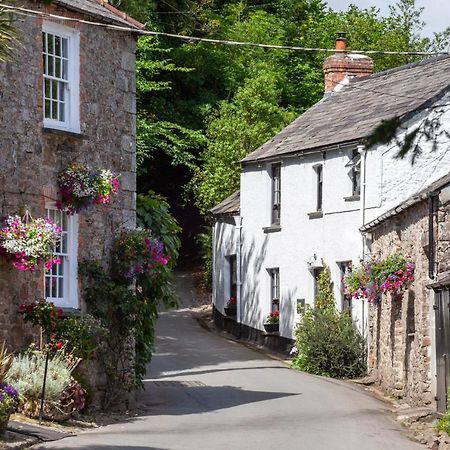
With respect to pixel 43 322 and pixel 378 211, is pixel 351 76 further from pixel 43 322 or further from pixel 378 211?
pixel 43 322

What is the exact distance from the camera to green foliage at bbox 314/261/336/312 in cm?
3238

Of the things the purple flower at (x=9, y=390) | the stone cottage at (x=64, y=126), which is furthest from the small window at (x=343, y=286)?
the purple flower at (x=9, y=390)

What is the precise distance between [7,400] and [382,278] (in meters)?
10.7

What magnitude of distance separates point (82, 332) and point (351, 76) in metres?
20.2

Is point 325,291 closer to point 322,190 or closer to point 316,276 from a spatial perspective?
point 316,276

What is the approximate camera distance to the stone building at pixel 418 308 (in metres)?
23.1

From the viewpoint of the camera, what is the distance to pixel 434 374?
23.6m

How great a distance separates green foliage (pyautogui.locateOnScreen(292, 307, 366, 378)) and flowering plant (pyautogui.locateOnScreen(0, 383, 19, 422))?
12.7 m

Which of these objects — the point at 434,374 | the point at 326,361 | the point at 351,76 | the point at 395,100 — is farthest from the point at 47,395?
the point at 351,76

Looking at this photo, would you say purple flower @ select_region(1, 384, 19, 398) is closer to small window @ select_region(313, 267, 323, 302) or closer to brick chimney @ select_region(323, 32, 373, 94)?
small window @ select_region(313, 267, 323, 302)

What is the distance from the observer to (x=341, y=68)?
128 feet

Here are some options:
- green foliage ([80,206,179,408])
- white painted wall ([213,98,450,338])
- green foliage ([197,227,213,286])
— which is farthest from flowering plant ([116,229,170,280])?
green foliage ([197,227,213,286])

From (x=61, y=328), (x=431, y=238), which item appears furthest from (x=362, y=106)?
(x=61, y=328)

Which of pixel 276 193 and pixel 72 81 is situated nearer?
pixel 72 81
